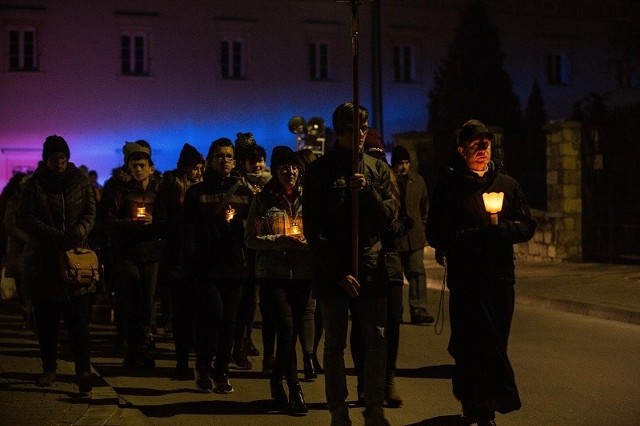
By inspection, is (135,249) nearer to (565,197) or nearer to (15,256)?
(15,256)

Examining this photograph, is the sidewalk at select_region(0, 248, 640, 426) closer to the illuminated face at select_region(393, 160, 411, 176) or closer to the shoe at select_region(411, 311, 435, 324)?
the shoe at select_region(411, 311, 435, 324)

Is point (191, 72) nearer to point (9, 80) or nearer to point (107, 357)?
point (9, 80)

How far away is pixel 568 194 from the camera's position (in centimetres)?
1962

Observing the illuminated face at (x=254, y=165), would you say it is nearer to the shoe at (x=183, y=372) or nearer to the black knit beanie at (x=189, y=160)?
the black knit beanie at (x=189, y=160)

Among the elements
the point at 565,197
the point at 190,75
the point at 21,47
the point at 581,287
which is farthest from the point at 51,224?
the point at 190,75

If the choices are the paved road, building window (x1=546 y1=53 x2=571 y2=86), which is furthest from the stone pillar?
building window (x1=546 y1=53 x2=571 y2=86)

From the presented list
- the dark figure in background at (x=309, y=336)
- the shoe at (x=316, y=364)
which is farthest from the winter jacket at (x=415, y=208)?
the shoe at (x=316, y=364)

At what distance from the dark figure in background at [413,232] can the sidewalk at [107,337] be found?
2.27 metres

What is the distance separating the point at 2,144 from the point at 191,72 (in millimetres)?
6991

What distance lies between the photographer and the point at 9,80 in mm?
35750

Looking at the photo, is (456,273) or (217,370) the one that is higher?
(456,273)

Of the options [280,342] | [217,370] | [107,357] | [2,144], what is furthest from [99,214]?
[2,144]

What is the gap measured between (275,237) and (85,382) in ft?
6.13

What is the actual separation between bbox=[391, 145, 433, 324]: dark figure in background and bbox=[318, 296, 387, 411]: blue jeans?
4.60 meters
